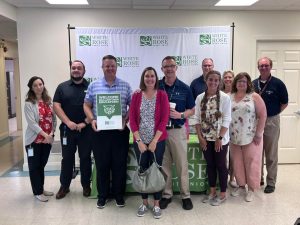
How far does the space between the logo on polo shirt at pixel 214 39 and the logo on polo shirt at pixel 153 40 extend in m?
0.54

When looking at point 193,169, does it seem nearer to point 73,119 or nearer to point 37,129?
point 73,119

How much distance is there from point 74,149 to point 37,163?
426 millimetres

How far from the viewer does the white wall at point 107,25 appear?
14.5 feet

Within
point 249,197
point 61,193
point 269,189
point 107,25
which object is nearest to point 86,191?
point 61,193

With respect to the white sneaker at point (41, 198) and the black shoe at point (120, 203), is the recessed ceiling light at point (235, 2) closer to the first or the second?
the black shoe at point (120, 203)

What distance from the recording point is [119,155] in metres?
3.13

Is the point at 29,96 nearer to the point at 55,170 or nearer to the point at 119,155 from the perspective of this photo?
the point at 119,155

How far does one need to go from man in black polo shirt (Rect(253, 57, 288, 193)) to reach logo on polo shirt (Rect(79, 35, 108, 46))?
2.16m

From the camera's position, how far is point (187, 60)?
4402 mm

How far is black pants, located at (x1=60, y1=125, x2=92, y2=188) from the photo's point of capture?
11.0 ft

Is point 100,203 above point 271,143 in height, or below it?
below

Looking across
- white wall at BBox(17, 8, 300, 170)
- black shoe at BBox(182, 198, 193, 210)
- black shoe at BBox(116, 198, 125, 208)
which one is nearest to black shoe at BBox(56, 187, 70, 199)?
black shoe at BBox(116, 198, 125, 208)

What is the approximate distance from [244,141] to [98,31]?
2.53 metres

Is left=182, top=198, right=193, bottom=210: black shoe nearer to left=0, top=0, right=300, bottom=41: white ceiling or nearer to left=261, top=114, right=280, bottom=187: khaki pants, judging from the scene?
left=261, top=114, right=280, bottom=187: khaki pants
